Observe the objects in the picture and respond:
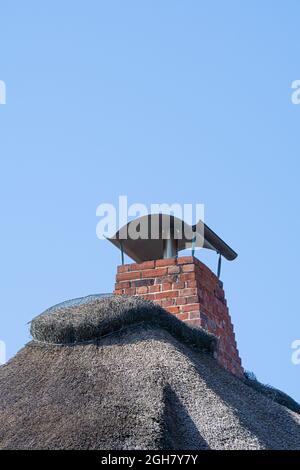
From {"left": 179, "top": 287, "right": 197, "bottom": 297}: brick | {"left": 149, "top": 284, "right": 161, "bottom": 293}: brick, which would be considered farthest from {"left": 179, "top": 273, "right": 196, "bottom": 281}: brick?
{"left": 149, "top": 284, "right": 161, "bottom": 293}: brick

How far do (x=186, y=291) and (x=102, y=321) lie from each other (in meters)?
1.48

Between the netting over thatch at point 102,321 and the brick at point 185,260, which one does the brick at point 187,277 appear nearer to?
the brick at point 185,260

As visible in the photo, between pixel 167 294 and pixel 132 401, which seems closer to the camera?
pixel 132 401

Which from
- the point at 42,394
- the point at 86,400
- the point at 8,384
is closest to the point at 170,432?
the point at 86,400

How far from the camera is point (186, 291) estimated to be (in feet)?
29.1

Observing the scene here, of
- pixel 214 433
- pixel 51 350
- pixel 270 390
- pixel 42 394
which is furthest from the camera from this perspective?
pixel 270 390

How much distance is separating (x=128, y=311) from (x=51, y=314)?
69cm

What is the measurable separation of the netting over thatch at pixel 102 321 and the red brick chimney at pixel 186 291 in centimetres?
79

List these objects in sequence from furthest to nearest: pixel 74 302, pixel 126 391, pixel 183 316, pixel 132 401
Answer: pixel 183 316 → pixel 74 302 → pixel 126 391 → pixel 132 401

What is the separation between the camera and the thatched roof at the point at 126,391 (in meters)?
6.08

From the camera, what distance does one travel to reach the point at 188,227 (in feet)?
30.6

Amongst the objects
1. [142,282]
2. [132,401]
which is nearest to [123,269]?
[142,282]

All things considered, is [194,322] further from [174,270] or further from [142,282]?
[142,282]
